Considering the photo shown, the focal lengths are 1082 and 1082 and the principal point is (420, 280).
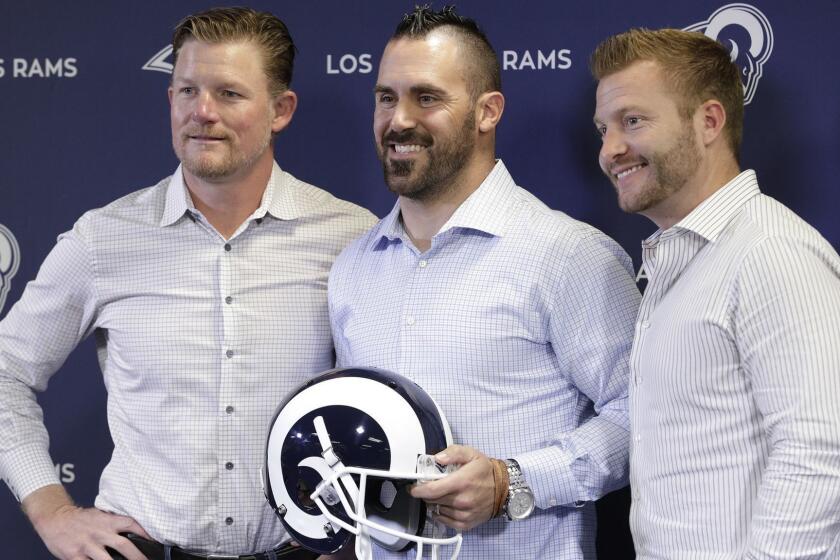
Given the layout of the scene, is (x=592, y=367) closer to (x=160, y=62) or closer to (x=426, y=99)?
(x=426, y=99)

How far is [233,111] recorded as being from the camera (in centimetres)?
234

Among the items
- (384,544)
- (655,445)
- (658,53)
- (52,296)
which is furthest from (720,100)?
(52,296)

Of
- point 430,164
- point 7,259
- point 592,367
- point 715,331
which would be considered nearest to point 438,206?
point 430,164

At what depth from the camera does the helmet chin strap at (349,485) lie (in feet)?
6.19

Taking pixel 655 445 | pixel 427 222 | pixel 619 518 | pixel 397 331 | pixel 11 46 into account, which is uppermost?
pixel 11 46

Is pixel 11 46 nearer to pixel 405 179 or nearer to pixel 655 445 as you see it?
pixel 405 179

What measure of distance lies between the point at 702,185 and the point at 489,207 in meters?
0.47

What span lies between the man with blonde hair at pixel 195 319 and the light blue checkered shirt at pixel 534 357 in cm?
34

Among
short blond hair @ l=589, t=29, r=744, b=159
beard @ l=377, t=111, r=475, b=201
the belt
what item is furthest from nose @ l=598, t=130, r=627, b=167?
the belt

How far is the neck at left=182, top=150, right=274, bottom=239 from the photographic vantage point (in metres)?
2.40

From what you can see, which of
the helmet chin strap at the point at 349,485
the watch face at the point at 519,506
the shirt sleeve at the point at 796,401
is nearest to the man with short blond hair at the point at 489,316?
the watch face at the point at 519,506

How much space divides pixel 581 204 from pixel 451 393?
26.4 inches

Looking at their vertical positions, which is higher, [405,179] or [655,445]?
[405,179]

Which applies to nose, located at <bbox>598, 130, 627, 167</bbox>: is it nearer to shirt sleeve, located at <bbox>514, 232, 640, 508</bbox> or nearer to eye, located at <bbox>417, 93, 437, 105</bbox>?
shirt sleeve, located at <bbox>514, 232, 640, 508</bbox>
